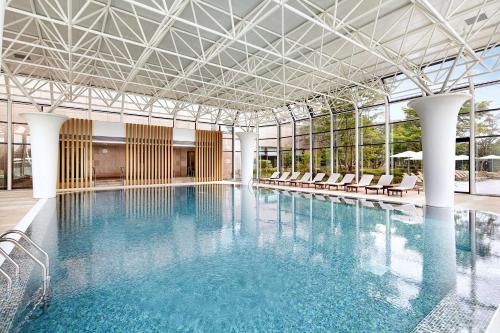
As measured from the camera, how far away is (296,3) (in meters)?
7.50

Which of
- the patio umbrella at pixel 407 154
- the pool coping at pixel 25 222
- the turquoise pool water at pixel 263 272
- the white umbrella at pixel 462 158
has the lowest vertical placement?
the turquoise pool water at pixel 263 272

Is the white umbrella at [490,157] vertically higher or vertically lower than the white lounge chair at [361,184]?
higher

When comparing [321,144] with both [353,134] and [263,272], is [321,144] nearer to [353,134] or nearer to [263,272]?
[353,134]

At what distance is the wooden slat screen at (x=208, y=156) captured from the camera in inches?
780

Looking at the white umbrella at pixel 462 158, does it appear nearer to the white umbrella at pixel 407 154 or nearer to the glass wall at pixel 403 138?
the glass wall at pixel 403 138

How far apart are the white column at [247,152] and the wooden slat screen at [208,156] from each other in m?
2.73

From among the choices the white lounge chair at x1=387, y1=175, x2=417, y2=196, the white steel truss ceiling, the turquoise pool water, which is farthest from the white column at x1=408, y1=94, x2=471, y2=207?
the white lounge chair at x1=387, y1=175, x2=417, y2=196

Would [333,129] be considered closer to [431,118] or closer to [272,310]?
[431,118]

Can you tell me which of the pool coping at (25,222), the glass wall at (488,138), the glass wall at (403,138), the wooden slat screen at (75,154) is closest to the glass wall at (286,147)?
the glass wall at (403,138)

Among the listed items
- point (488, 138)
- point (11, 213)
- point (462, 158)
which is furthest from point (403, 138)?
point (11, 213)

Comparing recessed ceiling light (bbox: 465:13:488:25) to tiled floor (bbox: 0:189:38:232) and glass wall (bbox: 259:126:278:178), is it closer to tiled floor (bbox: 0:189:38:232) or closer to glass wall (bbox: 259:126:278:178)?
glass wall (bbox: 259:126:278:178)

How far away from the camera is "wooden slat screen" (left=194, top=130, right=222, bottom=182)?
1981 cm

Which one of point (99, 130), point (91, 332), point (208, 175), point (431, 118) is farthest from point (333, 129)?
point (91, 332)

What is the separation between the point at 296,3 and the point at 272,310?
7.75 metres
